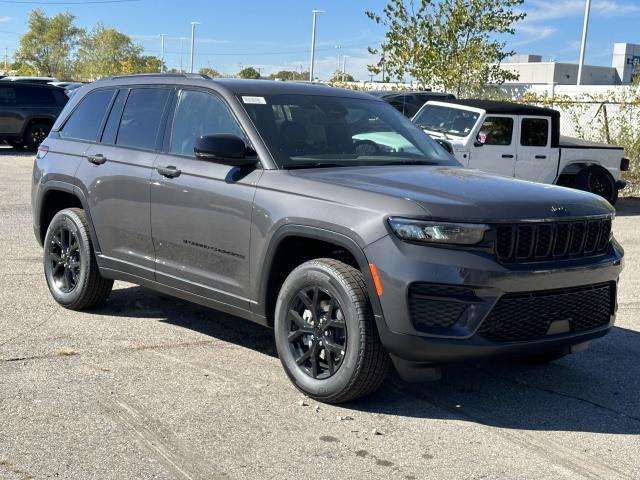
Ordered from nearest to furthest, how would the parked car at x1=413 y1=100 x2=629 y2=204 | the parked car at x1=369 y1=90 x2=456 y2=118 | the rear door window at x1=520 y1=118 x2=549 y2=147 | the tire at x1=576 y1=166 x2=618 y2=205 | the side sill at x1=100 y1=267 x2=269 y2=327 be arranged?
the side sill at x1=100 y1=267 x2=269 y2=327 → the parked car at x1=413 y1=100 x2=629 y2=204 → the rear door window at x1=520 y1=118 x2=549 y2=147 → the tire at x1=576 y1=166 x2=618 y2=205 → the parked car at x1=369 y1=90 x2=456 y2=118

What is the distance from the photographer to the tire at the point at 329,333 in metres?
4.61

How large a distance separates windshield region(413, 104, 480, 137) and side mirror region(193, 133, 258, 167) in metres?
9.17

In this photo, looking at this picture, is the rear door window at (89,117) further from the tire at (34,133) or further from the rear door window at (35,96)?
the tire at (34,133)

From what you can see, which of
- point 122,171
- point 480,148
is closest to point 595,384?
point 122,171

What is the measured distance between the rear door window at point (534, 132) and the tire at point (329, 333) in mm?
10361

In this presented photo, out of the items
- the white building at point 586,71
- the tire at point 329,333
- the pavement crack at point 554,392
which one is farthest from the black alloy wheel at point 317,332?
the white building at point 586,71

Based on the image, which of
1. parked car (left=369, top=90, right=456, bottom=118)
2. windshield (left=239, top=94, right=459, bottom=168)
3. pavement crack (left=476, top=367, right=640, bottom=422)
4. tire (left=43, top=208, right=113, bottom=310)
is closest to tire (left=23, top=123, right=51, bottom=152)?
parked car (left=369, top=90, right=456, bottom=118)

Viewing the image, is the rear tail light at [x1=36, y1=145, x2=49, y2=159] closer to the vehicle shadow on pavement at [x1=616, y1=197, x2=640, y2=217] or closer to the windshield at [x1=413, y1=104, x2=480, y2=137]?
the windshield at [x1=413, y1=104, x2=480, y2=137]

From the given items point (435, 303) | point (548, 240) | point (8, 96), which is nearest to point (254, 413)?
point (435, 303)

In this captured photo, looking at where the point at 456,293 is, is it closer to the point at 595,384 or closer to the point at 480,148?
the point at 595,384

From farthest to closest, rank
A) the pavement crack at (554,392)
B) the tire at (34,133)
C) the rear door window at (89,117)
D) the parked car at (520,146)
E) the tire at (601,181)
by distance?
the tire at (34,133), the tire at (601,181), the parked car at (520,146), the rear door window at (89,117), the pavement crack at (554,392)

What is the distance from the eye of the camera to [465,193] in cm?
475

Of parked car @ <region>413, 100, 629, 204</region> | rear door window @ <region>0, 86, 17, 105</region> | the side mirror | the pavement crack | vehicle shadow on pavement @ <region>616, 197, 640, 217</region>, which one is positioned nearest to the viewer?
the pavement crack

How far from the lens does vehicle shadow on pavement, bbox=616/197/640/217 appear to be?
15737 millimetres
